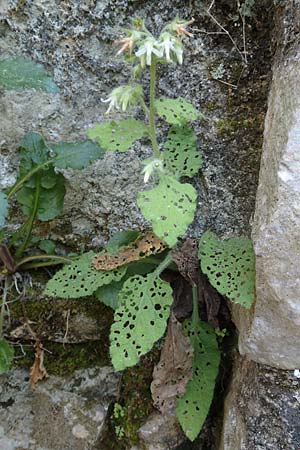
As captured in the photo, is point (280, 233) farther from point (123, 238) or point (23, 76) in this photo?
point (23, 76)

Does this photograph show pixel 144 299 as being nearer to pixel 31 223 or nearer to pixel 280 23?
pixel 31 223

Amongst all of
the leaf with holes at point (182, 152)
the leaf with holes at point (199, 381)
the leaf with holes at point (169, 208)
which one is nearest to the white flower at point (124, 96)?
the leaf with holes at point (169, 208)

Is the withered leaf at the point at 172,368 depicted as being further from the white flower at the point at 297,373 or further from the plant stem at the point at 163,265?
the white flower at the point at 297,373

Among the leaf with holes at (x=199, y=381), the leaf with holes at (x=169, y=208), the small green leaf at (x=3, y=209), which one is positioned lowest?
the leaf with holes at (x=199, y=381)

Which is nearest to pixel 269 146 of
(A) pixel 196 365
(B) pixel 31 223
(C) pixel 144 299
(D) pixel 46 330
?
(C) pixel 144 299

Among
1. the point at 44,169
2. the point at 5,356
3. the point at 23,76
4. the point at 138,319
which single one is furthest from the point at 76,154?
the point at 5,356
